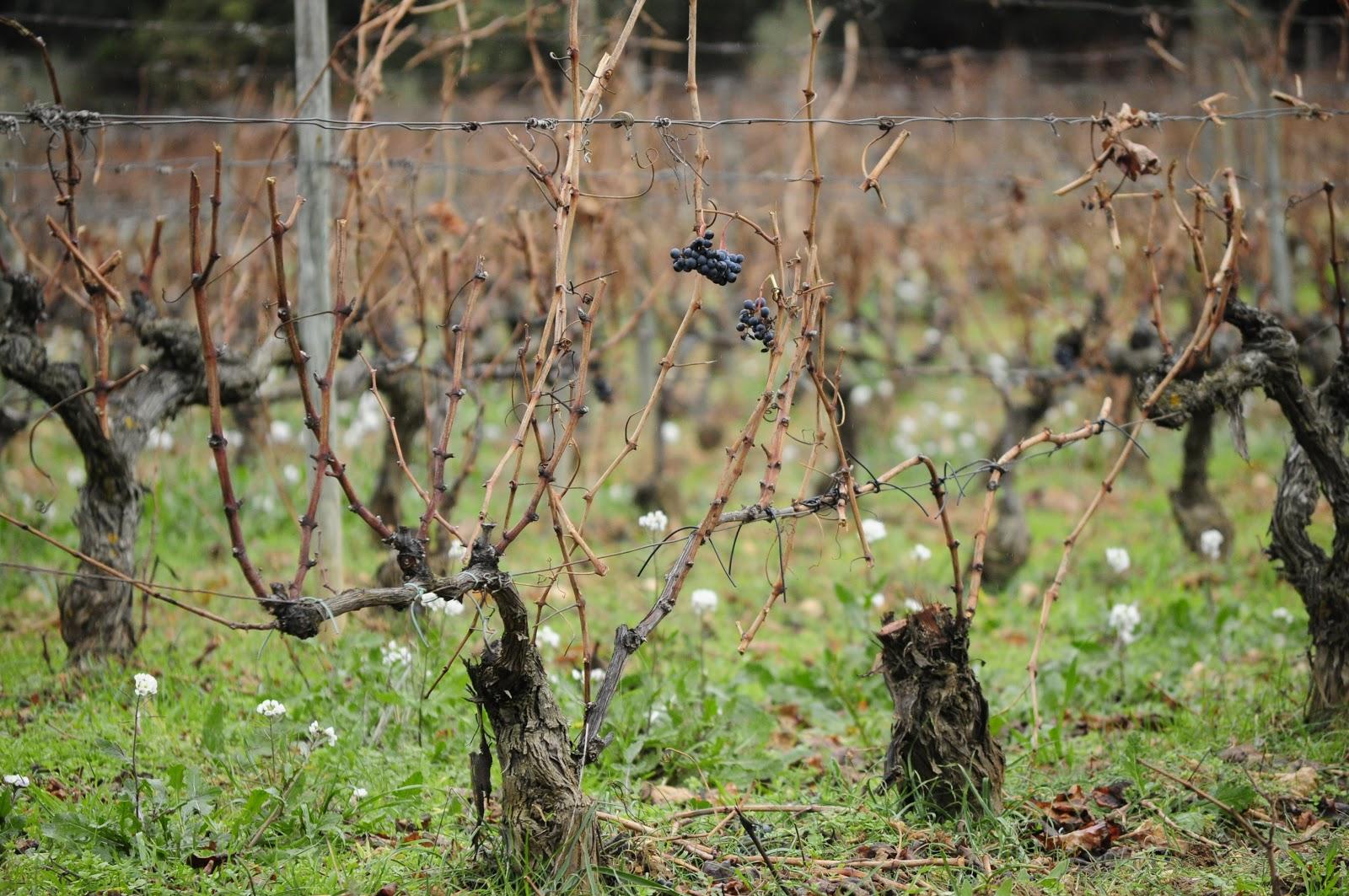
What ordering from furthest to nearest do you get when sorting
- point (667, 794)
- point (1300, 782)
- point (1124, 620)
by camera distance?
1. point (1124, 620)
2. point (667, 794)
3. point (1300, 782)

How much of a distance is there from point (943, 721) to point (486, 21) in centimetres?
1073

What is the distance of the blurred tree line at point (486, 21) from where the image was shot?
36.7 ft

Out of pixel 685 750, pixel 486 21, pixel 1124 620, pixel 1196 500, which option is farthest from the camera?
pixel 486 21

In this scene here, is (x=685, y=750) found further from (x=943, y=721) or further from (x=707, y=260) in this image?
(x=707, y=260)

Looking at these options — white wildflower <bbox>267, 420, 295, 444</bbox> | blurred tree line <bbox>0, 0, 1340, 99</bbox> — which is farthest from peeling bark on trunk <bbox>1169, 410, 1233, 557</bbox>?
blurred tree line <bbox>0, 0, 1340, 99</bbox>

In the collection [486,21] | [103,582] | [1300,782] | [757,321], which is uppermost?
[486,21]

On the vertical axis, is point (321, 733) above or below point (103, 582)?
below

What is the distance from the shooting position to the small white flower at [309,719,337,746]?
2837 mm

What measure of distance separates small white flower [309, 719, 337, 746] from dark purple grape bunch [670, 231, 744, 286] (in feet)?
4.78

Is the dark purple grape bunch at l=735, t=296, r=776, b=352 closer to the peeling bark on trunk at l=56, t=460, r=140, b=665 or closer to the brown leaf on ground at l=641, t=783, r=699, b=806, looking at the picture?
the brown leaf on ground at l=641, t=783, r=699, b=806

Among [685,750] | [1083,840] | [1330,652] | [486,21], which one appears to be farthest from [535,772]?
[486,21]

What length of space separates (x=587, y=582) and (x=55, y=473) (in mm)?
3521

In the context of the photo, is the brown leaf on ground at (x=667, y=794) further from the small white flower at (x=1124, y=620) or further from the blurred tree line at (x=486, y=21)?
the blurred tree line at (x=486, y=21)

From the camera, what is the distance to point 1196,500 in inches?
214
